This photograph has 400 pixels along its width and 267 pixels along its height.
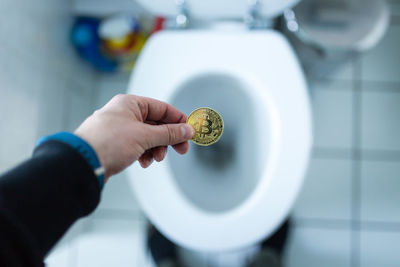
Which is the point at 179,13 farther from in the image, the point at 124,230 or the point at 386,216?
the point at 386,216

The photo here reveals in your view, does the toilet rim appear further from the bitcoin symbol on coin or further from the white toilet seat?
the bitcoin symbol on coin

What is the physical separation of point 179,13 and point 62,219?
56cm

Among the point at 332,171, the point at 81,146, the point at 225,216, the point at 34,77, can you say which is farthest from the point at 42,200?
the point at 332,171

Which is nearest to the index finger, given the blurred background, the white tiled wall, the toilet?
the toilet

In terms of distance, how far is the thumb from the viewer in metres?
0.29

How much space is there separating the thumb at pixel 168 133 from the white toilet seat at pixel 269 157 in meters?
0.27

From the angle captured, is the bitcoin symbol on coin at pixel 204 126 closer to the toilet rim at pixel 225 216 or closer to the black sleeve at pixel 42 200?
the black sleeve at pixel 42 200

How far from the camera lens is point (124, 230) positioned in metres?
1.03

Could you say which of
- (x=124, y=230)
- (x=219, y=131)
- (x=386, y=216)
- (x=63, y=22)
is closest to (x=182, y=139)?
(x=219, y=131)

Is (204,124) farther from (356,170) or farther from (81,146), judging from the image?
(356,170)

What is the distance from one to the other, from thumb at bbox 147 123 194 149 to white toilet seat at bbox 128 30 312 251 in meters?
0.27

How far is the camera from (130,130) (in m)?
0.29

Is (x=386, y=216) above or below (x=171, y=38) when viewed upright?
below

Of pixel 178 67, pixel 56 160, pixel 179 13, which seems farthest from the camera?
pixel 179 13
